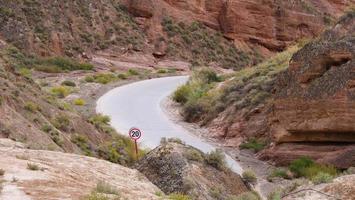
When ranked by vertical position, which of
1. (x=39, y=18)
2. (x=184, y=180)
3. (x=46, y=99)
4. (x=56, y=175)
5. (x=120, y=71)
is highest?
(x=56, y=175)

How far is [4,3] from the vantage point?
45844 mm

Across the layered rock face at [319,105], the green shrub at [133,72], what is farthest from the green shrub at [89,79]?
the layered rock face at [319,105]

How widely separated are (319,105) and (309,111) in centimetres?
40

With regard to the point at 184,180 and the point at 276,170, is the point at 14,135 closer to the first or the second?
the point at 184,180

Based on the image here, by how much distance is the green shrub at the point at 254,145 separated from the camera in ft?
71.1

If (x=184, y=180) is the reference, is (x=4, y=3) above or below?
below

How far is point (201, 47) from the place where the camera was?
58.0 m

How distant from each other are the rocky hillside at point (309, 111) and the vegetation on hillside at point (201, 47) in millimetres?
31721

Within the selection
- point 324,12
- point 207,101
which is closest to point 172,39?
point 324,12

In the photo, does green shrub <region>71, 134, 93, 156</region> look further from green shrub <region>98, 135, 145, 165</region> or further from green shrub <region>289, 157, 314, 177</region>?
green shrub <region>289, 157, 314, 177</region>

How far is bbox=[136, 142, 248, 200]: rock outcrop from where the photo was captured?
42.1 ft

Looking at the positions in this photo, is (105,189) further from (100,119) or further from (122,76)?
(122,76)

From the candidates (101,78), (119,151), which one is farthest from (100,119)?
(101,78)

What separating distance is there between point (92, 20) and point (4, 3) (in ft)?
25.0
